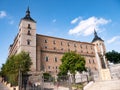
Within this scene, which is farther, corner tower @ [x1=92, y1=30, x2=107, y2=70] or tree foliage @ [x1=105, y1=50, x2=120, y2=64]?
corner tower @ [x1=92, y1=30, x2=107, y2=70]

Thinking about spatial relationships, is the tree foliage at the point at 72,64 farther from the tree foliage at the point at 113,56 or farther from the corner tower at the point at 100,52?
the tree foliage at the point at 113,56

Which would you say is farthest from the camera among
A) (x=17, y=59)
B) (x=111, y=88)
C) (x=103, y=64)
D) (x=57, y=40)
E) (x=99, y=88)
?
(x=103, y=64)

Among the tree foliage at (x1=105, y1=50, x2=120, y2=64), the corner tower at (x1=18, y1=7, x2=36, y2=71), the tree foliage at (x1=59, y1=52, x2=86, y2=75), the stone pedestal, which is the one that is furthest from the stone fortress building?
the stone pedestal

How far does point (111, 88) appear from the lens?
19938 mm

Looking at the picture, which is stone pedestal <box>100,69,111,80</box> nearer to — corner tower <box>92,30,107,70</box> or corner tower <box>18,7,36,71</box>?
corner tower <box>18,7,36,71</box>

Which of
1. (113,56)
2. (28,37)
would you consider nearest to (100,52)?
(113,56)

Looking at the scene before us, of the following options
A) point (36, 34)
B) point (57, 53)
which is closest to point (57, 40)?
point (57, 53)

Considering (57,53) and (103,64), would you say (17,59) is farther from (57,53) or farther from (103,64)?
(103,64)

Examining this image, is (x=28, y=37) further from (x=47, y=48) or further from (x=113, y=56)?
(x=113, y=56)

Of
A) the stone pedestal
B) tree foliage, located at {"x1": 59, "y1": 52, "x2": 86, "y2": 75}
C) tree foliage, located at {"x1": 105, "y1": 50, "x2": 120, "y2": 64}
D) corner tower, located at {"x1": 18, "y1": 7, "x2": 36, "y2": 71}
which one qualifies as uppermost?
corner tower, located at {"x1": 18, "y1": 7, "x2": 36, "y2": 71}

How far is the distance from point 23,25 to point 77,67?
22790mm

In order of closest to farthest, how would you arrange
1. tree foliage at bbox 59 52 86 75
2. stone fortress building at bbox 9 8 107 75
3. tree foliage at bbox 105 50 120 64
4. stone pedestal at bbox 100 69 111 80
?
1. stone pedestal at bbox 100 69 111 80
2. tree foliage at bbox 59 52 86 75
3. stone fortress building at bbox 9 8 107 75
4. tree foliage at bbox 105 50 120 64

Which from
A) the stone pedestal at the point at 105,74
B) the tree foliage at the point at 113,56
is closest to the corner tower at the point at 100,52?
the tree foliage at the point at 113,56

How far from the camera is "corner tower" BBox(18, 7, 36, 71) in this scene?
45.8 m
